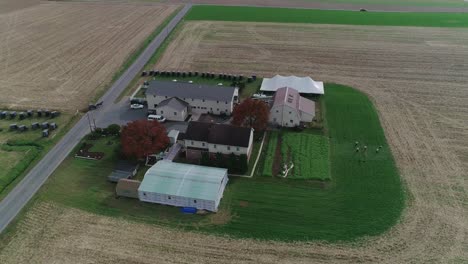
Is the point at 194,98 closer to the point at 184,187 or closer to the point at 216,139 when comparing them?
the point at 216,139

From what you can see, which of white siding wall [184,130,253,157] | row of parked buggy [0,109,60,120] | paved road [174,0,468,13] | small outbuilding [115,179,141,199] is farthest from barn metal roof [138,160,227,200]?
paved road [174,0,468,13]

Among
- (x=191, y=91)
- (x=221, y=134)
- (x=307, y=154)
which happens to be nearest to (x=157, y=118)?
(x=191, y=91)

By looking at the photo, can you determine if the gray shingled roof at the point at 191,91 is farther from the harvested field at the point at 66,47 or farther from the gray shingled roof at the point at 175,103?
the harvested field at the point at 66,47

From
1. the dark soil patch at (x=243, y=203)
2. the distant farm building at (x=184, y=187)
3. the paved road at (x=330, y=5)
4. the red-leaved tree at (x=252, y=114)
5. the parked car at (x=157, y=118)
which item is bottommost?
the dark soil patch at (x=243, y=203)

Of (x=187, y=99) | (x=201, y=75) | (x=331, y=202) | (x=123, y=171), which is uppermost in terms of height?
(x=187, y=99)

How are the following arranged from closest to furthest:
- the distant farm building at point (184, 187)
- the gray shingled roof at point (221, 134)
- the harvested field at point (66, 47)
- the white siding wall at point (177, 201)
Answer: the white siding wall at point (177, 201) → the distant farm building at point (184, 187) → the gray shingled roof at point (221, 134) → the harvested field at point (66, 47)

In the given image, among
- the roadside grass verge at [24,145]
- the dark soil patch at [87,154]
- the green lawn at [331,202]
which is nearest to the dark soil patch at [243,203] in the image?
the green lawn at [331,202]

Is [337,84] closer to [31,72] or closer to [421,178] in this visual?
[421,178]
